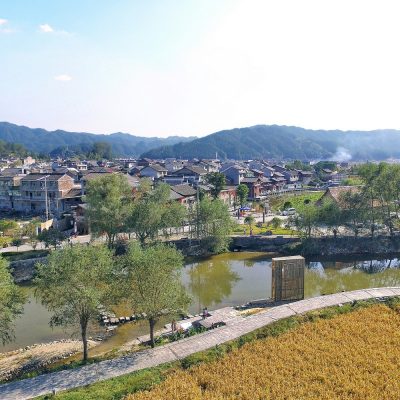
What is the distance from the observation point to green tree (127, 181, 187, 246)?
26812 mm

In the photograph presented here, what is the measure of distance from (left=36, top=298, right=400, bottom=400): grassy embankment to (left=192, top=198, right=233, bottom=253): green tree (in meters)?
13.5

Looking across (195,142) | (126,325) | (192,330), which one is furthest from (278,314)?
(195,142)

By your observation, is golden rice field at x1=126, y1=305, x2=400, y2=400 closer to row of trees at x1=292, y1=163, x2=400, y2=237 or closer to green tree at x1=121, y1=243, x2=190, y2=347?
green tree at x1=121, y1=243, x2=190, y2=347

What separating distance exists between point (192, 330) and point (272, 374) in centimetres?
427

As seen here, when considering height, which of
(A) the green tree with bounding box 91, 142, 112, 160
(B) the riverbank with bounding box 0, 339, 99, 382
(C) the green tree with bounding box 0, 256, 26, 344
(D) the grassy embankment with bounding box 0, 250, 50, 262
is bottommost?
(B) the riverbank with bounding box 0, 339, 99, 382

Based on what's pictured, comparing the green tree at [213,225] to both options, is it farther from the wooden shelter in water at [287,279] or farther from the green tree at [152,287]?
the green tree at [152,287]

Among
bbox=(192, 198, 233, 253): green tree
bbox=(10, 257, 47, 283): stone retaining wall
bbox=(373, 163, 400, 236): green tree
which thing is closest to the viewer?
bbox=(10, 257, 47, 283): stone retaining wall

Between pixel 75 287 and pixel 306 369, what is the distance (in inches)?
289

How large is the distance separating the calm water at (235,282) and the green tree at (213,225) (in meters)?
0.99

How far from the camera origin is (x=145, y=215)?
26766mm

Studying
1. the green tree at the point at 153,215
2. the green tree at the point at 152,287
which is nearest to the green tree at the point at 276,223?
the green tree at the point at 153,215

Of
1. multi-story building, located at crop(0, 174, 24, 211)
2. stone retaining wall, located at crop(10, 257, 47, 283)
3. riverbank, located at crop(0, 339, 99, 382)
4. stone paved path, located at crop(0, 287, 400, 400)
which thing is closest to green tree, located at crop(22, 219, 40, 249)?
stone retaining wall, located at crop(10, 257, 47, 283)

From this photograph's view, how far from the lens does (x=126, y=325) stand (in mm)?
17312

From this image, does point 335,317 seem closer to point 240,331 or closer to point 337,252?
point 240,331
